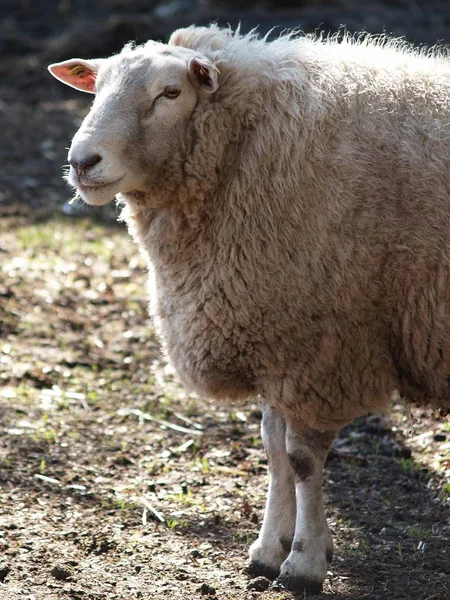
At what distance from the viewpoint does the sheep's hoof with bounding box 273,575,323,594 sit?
12.3 ft

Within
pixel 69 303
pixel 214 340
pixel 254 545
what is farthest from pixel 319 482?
pixel 69 303

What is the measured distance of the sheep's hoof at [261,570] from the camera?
154 inches

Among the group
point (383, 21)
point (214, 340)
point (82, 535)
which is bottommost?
point (82, 535)

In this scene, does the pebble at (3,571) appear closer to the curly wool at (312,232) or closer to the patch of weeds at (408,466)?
the curly wool at (312,232)

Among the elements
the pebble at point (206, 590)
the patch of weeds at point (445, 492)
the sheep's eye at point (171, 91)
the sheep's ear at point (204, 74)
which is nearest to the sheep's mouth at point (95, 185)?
the sheep's eye at point (171, 91)

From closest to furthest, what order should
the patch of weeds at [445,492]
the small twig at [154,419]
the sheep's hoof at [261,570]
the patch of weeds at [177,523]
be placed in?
the sheep's hoof at [261,570]
the patch of weeds at [177,523]
the patch of weeds at [445,492]
the small twig at [154,419]

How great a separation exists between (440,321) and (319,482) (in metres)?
0.82

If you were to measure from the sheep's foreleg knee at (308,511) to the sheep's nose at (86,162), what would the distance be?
4.25ft

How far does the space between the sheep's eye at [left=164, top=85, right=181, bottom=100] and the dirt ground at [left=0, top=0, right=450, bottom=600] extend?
66.4 inches

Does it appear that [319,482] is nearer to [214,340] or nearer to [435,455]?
[214,340]

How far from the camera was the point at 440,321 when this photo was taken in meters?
3.60

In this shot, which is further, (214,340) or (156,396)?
(156,396)

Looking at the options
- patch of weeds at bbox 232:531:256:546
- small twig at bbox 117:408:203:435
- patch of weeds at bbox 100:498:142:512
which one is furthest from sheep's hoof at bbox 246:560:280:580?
small twig at bbox 117:408:203:435

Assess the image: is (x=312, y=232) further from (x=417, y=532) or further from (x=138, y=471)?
(x=138, y=471)
